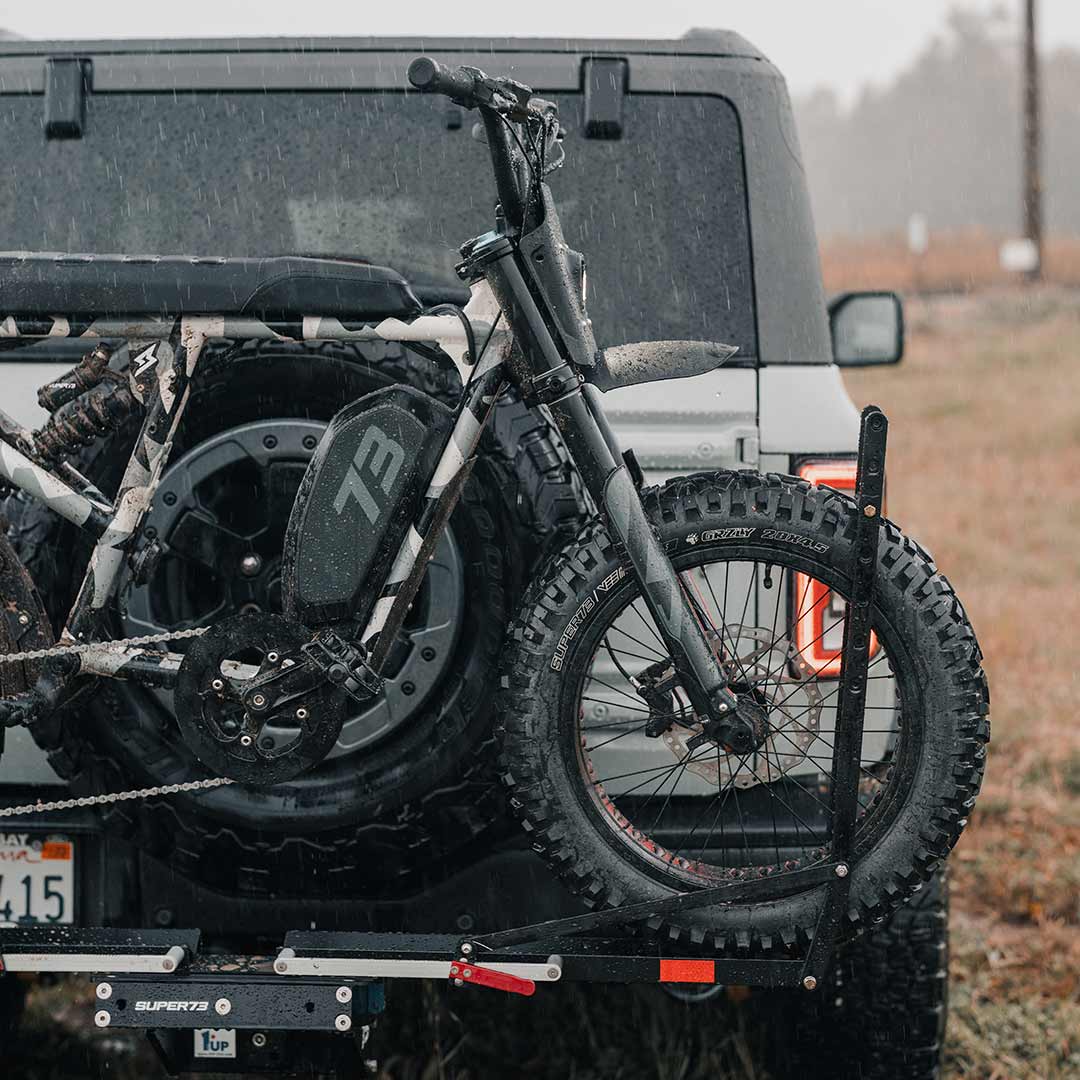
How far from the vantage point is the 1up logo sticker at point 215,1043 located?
2.55 meters

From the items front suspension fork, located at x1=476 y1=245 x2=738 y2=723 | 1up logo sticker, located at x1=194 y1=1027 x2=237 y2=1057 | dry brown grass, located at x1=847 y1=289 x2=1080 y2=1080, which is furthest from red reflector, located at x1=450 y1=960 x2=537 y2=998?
dry brown grass, located at x1=847 y1=289 x2=1080 y2=1080

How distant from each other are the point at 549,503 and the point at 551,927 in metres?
0.69

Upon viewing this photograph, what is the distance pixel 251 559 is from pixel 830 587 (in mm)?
994

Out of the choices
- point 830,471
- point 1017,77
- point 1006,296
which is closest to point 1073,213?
point 1017,77

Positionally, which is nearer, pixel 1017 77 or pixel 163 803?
pixel 163 803

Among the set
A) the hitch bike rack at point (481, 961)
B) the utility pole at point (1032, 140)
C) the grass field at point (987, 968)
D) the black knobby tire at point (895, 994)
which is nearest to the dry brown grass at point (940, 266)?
the utility pole at point (1032, 140)

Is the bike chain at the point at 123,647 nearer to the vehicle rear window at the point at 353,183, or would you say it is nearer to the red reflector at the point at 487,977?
the red reflector at the point at 487,977

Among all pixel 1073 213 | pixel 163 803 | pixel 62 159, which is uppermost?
pixel 1073 213

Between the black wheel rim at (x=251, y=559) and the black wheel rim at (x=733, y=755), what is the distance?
0.29 metres

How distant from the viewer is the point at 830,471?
281 cm

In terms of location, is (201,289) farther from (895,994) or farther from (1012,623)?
(1012,623)

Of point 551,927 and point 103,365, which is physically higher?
point 103,365

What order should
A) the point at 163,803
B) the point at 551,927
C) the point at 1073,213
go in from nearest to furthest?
the point at 551,927 → the point at 163,803 → the point at 1073,213

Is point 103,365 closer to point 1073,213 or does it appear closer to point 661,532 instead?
point 661,532
